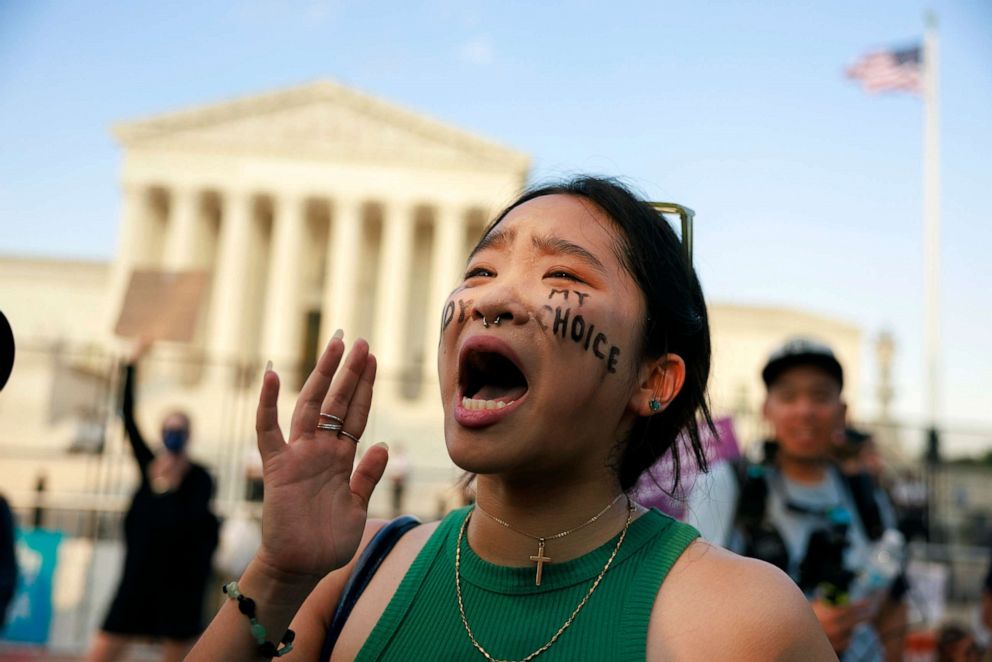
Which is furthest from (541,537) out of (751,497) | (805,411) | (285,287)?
(285,287)

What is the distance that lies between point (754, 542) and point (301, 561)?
237 centimetres

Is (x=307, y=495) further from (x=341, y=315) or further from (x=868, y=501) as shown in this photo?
(x=341, y=315)

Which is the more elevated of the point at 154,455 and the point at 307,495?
the point at 307,495

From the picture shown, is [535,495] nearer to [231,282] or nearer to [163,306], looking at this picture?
[163,306]

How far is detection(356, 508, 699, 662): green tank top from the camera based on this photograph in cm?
144

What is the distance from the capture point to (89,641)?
1044 centimetres

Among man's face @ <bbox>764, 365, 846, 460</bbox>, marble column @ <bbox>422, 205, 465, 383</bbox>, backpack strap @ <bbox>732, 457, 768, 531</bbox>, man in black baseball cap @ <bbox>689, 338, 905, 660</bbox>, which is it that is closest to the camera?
man in black baseball cap @ <bbox>689, 338, 905, 660</bbox>

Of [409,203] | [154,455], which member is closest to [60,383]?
[409,203]

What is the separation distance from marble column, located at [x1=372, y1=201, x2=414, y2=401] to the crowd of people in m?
41.5

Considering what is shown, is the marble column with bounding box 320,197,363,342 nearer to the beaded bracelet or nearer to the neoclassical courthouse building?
the neoclassical courthouse building

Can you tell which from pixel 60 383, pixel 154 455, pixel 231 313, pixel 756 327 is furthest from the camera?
pixel 756 327

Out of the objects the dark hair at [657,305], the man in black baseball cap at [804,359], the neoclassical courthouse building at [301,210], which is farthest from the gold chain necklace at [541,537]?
the neoclassical courthouse building at [301,210]

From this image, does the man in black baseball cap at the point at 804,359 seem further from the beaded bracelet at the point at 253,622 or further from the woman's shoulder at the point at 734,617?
the beaded bracelet at the point at 253,622

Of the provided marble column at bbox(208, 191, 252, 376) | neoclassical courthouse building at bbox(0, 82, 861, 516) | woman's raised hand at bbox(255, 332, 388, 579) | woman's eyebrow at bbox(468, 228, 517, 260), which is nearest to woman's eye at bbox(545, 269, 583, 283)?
woman's eyebrow at bbox(468, 228, 517, 260)
